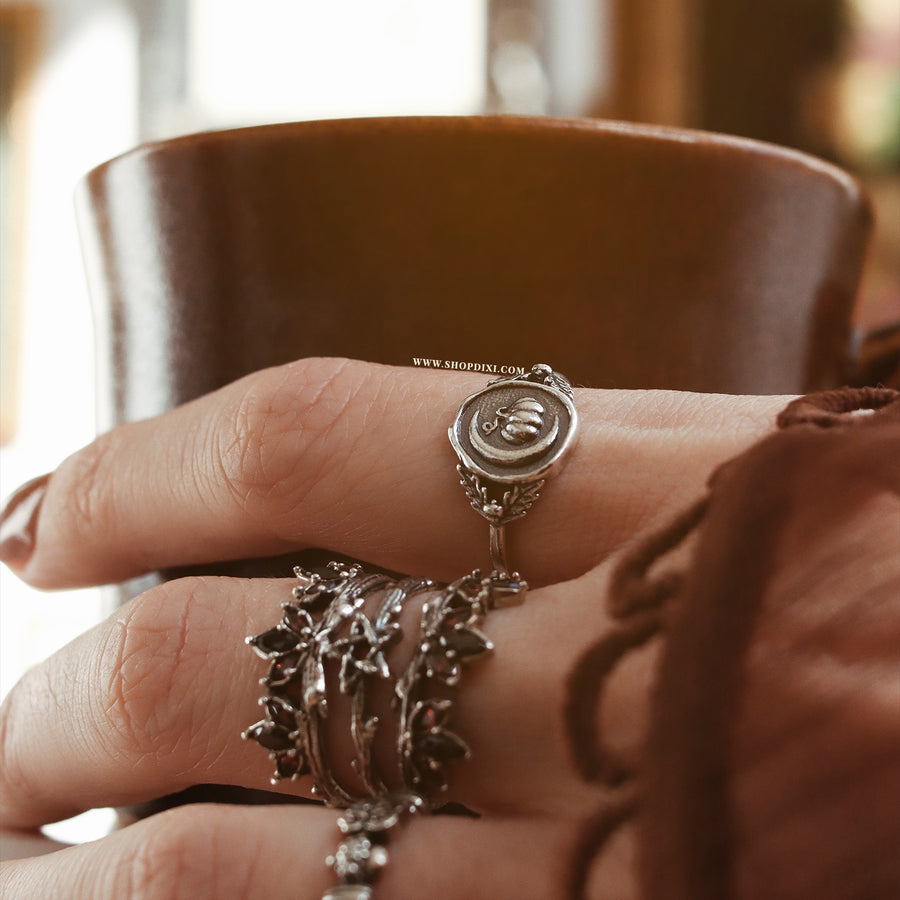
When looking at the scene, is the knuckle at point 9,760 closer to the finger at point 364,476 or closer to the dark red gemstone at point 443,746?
the finger at point 364,476

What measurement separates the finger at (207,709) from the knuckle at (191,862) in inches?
0.7

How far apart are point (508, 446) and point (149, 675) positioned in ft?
0.40

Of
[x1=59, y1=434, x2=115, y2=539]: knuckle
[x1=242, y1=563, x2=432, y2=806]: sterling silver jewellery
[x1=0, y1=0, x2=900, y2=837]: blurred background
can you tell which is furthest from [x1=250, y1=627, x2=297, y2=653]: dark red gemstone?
[x1=0, y1=0, x2=900, y2=837]: blurred background

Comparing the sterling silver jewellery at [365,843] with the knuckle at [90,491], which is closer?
the sterling silver jewellery at [365,843]

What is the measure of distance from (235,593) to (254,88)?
3.89 ft

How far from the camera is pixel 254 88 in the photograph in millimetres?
1306

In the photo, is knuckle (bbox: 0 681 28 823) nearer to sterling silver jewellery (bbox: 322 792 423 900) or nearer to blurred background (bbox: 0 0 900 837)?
sterling silver jewellery (bbox: 322 792 423 900)

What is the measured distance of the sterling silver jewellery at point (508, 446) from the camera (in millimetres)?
251

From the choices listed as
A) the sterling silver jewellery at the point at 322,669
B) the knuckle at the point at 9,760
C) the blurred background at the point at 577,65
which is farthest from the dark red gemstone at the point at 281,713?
the blurred background at the point at 577,65

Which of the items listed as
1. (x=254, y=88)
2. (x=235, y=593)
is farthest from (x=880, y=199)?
(x=235, y=593)

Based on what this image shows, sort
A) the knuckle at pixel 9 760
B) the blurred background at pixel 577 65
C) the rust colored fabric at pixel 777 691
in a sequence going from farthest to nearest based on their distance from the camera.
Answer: the blurred background at pixel 577 65
the knuckle at pixel 9 760
the rust colored fabric at pixel 777 691

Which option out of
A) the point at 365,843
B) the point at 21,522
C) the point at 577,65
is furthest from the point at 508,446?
the point at 577,65

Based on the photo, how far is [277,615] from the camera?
26 cm

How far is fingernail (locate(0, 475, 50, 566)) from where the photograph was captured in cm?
35
